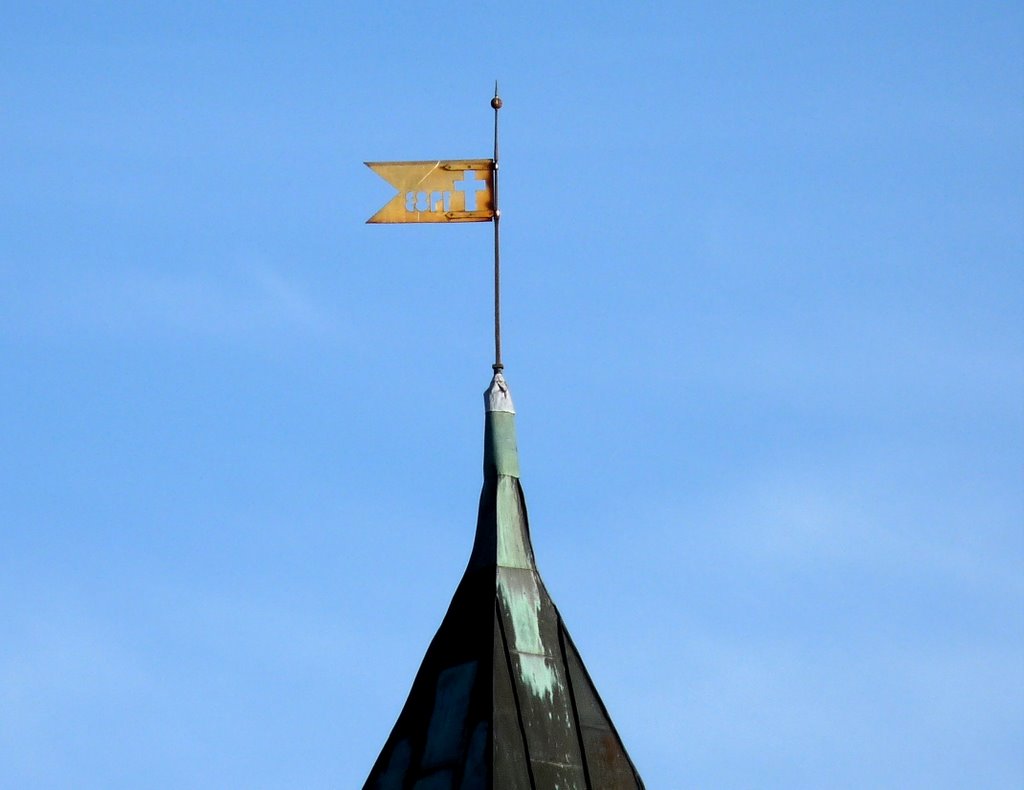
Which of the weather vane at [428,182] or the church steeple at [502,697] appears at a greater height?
the weather vane at [428,182]

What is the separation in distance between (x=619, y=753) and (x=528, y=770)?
3.18 ft

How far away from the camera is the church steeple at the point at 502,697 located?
46.6 feet

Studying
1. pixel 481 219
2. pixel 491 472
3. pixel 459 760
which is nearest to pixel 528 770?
pixel 459 760

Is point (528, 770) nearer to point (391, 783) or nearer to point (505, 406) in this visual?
point (391, 783)

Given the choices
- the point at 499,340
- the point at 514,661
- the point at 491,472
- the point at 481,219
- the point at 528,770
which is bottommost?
the point at 528,770

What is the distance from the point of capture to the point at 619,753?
1477 centimetres

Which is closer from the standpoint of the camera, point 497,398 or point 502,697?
point 502,697

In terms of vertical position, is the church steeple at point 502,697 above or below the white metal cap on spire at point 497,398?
below

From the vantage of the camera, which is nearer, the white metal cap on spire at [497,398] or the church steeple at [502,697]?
the church steeple at [502,697]

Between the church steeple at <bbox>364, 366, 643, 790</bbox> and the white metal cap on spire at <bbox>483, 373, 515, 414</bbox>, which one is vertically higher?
the white metal cap on spire at <bbox>483, 373, 515, 414</bbox>

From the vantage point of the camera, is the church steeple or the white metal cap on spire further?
the white metal cap on spire

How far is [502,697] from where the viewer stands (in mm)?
14469

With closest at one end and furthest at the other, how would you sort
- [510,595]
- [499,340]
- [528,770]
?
[528,770] → [510,595] → [499,340]

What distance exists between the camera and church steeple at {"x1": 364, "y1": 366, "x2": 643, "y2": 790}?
14219mm
